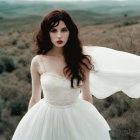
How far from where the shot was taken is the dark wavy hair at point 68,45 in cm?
325

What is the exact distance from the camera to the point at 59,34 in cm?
327

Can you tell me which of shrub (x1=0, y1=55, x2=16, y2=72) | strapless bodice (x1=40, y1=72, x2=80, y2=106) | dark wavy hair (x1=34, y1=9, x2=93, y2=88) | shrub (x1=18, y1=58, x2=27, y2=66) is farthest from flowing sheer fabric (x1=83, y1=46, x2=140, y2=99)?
shrub (x1=18, y1=58, x2=27, y2=66)

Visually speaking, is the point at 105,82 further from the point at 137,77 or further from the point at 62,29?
the point at 62,29

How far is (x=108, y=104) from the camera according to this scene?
7504 mm

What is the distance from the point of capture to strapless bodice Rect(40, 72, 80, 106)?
10.5ft

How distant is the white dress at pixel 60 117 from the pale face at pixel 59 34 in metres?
0.32

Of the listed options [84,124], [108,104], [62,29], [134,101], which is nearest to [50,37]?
[62,29]

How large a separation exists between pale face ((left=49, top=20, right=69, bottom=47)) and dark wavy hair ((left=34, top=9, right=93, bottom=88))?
3cm

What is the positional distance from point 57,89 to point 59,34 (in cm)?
53

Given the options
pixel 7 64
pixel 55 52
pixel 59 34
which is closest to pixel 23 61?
pixel 7 64

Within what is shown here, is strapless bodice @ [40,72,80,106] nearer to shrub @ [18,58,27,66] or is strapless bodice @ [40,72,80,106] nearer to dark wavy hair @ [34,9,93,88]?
dark wavy hair @ [34,9,93,88]

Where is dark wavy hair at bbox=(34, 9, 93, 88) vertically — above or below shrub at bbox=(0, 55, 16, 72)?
above

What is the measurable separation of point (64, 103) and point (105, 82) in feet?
2.49

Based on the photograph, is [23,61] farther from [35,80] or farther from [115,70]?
[35,80]
